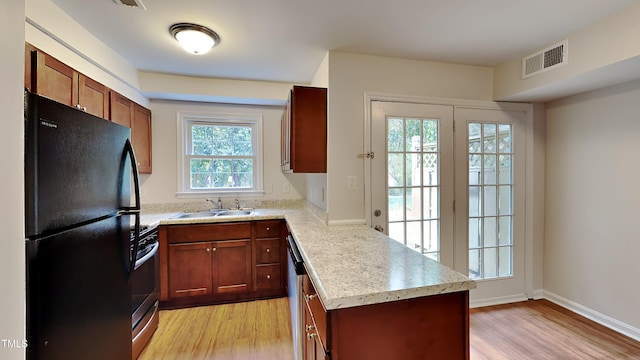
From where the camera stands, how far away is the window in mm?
3256

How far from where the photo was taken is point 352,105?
7.54 feet

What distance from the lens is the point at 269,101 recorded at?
3.19 meters

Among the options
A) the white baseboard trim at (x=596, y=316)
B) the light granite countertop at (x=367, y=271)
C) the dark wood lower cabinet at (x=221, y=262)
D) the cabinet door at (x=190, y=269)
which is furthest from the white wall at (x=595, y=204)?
the cabinet door at (x=190, y=269)

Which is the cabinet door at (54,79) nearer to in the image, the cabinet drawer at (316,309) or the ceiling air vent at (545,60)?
the cabinet drawer at (316,309)

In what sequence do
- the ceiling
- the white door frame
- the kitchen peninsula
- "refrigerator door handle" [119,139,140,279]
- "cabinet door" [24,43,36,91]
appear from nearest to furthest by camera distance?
the kitchen peninsula → "refrigerator door handle" [119,139,140,279] → "cabinet door" [24,43,36,91] → the ceiling → the white door frame

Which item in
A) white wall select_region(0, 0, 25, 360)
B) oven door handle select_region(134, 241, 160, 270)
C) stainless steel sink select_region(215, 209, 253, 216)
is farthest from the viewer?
stainless steel sink select_region(215, 209, 253, 216)

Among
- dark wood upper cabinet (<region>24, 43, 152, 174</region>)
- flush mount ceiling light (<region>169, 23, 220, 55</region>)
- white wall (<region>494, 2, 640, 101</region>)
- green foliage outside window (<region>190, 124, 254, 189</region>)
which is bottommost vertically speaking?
green foliage outside window (<region>190, 124, 254, 189</region>)

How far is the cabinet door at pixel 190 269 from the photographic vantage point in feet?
8.57

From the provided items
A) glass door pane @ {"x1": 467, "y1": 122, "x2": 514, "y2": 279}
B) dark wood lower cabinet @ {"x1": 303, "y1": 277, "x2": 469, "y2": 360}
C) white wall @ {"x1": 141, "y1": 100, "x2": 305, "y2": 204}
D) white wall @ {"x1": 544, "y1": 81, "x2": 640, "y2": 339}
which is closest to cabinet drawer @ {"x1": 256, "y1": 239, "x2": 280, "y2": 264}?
white wall @ {"x1": 141, "y1": 100, "x2": 305, "y2": 204}

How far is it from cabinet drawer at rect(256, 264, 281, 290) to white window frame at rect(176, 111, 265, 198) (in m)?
0.99

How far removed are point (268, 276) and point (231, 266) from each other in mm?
402

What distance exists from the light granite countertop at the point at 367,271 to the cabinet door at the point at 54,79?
5.92 feet

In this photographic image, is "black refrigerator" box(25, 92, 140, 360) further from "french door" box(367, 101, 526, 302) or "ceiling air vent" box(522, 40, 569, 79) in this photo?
"ceiling air vent" box(522, 40, 569, 79)

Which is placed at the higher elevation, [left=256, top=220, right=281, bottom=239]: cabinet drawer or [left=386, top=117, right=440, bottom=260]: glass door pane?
[left=386, top=117, right=440, bottom=260]: glass door pane
